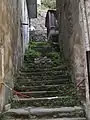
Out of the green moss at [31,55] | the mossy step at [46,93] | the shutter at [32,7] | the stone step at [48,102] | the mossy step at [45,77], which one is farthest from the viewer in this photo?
the shutter at [32,7]

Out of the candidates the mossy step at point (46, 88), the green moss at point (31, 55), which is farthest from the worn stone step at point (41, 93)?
the green moss at point (31, 55)

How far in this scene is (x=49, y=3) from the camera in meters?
A: 16.8

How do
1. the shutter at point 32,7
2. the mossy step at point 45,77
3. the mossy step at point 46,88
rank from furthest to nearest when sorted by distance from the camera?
the shutter at point 32,7 < the mossy step at point 45,77 < the mossy step at point 46,88

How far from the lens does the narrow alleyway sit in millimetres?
3873

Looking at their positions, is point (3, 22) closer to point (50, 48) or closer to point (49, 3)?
point (50, 48)

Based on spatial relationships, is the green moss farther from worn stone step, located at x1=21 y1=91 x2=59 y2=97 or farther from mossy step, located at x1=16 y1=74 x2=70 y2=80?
worn stone step, located at x1=21 y1=91 x2=59 y2=97

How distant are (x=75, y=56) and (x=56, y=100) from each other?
990mm

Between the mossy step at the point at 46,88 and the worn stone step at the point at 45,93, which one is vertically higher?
the mossy step at the point at 46,88

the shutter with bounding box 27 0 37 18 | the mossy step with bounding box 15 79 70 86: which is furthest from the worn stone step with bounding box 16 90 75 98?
the shutter with bounding box 27 0 37 18

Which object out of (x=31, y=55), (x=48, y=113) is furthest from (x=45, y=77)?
(x=31, y=55)

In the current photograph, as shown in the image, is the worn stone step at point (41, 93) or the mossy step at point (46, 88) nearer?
the worn stone step at point (41, 93)

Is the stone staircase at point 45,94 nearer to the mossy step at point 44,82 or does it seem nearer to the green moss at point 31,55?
the mossy step at point 44,82

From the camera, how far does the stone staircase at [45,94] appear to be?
3.88m

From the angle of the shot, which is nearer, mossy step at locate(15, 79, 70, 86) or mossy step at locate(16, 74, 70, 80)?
mossy step at locate(15, 79, 70, 86)
